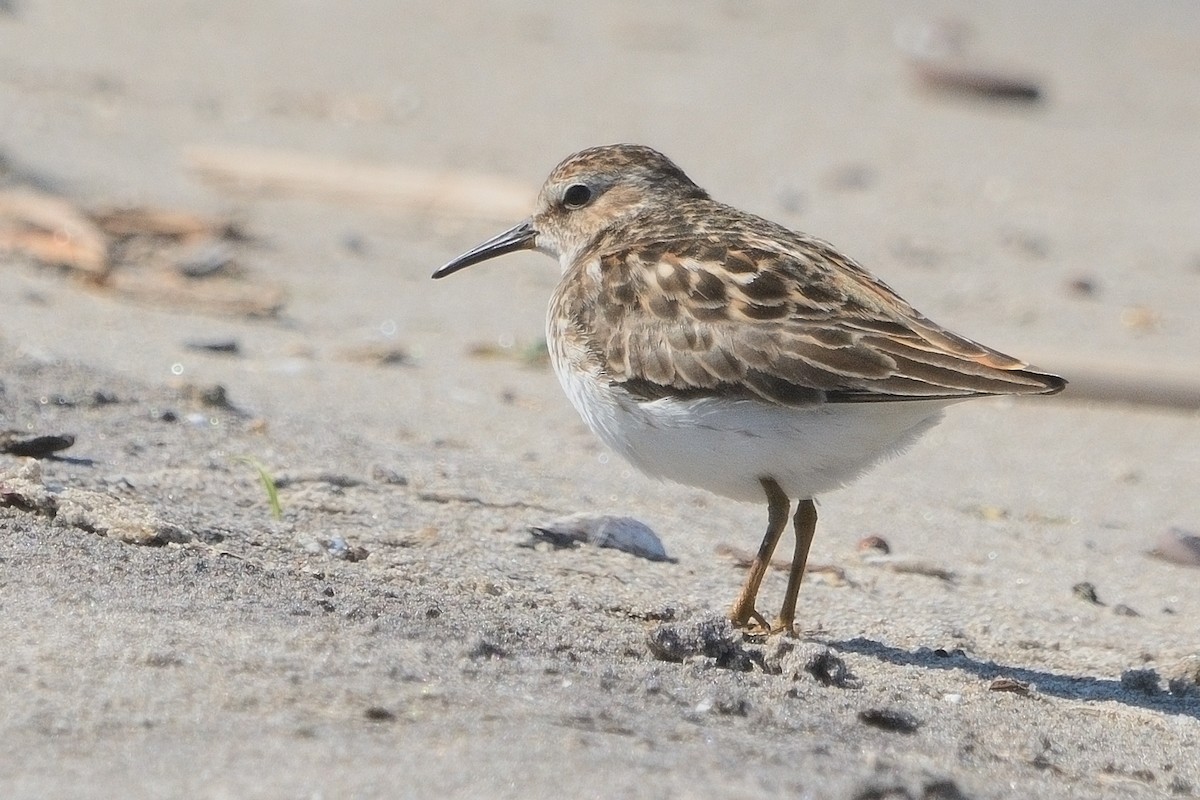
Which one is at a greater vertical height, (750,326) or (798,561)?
(750,326)

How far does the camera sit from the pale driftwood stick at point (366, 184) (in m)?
10.0

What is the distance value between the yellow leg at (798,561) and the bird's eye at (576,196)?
4.87ft

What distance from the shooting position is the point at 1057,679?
4699mm

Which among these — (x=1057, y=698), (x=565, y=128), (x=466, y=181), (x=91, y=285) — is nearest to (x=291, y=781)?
(x=1057, y=698)

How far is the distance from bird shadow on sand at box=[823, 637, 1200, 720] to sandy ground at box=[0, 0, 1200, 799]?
0.05 feet

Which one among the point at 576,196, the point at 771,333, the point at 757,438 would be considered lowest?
the point at 757,438

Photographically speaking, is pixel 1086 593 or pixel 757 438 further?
pixel 1086 593

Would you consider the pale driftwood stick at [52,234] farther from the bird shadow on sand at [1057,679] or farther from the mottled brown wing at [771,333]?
the bird shadow on sand at [1057,679]

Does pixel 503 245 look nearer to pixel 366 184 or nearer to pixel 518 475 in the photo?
pixel 518 475

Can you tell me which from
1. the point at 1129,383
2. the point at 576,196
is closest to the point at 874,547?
the point at 576,196

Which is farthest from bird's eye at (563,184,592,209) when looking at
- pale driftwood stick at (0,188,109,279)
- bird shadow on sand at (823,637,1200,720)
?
pale driftwood stick at (0,188,109,279)

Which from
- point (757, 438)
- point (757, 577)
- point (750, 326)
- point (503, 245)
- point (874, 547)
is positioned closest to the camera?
point (757, 438)

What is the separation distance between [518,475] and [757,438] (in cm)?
171

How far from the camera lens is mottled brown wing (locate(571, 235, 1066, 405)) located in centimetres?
447
